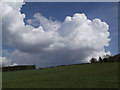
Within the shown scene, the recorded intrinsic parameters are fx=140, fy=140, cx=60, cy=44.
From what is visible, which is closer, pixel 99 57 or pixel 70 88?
pixel 70 88

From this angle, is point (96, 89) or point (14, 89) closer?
point (96, 89)

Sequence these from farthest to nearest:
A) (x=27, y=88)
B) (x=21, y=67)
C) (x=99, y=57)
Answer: (x=21, y=67) → (x=99, y=57) → (x=27, y=88)

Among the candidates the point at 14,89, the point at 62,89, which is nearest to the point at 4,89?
the point at 14,89

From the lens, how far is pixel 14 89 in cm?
1128

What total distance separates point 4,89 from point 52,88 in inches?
173

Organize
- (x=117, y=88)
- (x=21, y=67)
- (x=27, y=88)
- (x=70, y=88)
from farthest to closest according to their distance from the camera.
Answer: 1. (x=21, y=67)
2. (x=27, y=88)
3. (x=70, y=88)
4. (x=117, y=88)

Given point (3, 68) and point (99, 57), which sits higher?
point (99, 57)

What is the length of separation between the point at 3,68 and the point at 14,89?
96.2 feet

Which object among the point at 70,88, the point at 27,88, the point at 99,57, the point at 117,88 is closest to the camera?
the point at 117,88

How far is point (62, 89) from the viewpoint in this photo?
388 inches

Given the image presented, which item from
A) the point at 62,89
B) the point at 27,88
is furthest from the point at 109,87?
the point at 27,88

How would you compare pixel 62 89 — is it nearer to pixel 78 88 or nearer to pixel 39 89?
pixel 78 88

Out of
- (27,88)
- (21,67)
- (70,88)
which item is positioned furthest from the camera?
(21,67)

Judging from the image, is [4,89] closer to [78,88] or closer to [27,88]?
[27,88]
